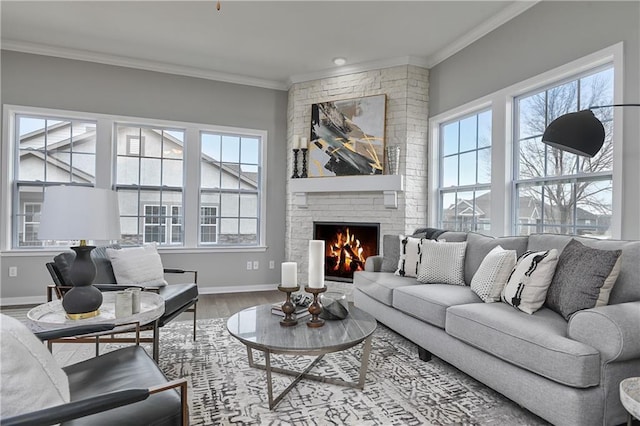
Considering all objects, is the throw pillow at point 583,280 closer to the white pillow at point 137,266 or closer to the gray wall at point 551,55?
the gray wall at point 551,55

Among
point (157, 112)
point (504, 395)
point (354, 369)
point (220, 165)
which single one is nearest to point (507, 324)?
point (504, 395)

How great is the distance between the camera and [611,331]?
1.63 meters

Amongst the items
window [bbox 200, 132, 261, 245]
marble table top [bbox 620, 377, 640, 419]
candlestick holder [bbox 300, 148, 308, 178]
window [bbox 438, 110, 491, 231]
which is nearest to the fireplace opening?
candlestick holder [bbox 300, 148, 308, 178]

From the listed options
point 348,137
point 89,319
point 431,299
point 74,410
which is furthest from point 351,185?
point 74,410

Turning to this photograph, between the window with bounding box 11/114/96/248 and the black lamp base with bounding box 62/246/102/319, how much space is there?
9.75 ft

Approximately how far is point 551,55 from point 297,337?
3.06 metres

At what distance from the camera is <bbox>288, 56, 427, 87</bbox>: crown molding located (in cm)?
438

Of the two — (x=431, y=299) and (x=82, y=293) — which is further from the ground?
(x=82, y=293)

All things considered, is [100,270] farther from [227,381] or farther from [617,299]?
[617,299]

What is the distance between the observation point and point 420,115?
4473 mm

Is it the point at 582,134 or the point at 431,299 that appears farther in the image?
the point at 431,299

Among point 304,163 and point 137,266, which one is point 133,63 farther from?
point 137,266

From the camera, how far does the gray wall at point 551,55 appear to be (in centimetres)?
244

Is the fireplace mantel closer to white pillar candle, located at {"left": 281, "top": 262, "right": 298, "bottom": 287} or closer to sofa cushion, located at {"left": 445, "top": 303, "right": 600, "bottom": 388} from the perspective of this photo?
sofa cushion, located at {"left": 445, "top": 303, "right": 600, "bottom": 388}
